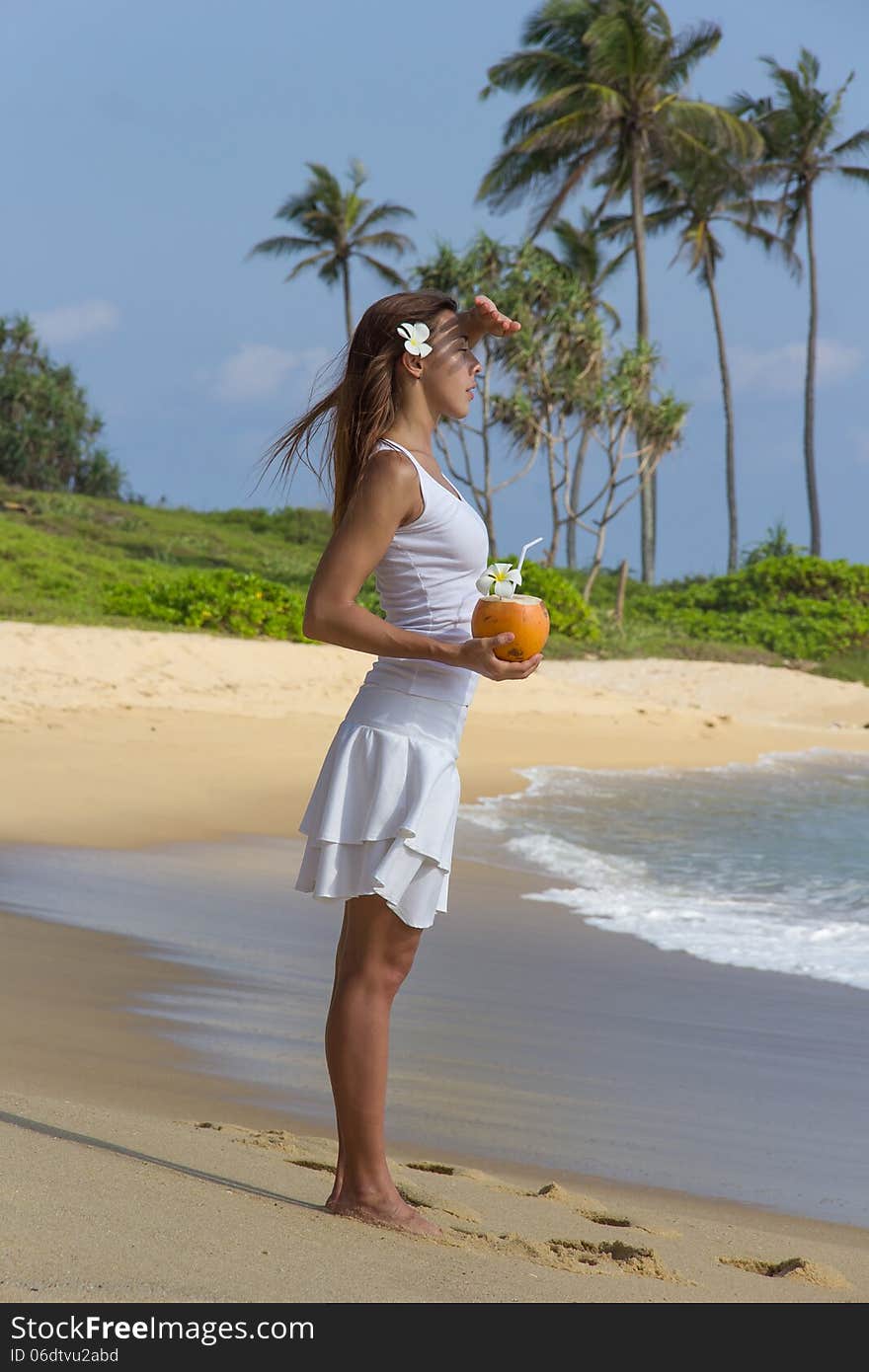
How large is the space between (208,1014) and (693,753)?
9406mm

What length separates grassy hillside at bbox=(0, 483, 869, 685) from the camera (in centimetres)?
1703

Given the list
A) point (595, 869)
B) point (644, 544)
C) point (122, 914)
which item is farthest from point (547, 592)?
point (122, 914)

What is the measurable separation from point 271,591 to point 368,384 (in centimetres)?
1515

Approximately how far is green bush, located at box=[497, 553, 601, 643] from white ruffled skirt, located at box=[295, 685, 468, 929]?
18014 millimetres

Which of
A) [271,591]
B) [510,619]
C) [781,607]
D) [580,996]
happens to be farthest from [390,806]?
[781,607]

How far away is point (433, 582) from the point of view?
2.48 m

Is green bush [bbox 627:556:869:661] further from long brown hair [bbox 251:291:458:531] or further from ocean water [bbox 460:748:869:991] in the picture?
long brown hair [bbox 251:291:458:531]

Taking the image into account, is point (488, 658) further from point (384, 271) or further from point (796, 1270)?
point (384, 271)

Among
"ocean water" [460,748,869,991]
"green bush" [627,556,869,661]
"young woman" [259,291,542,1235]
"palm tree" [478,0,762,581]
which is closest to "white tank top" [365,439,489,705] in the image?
"young woman" [259,291,542,1235]

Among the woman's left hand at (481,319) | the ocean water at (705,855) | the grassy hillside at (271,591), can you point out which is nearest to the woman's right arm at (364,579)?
the woman's left hand at (481,319)

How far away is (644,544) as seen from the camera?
1237 inches

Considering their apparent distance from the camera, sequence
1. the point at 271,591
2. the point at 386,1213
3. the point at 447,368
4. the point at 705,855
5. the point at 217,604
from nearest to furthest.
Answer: the point at 386,1213 < the point at 447,368 < the point at 705,855 < the point at 217,604 < the point at 271,591

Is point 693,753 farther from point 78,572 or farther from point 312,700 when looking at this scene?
point 78,572
